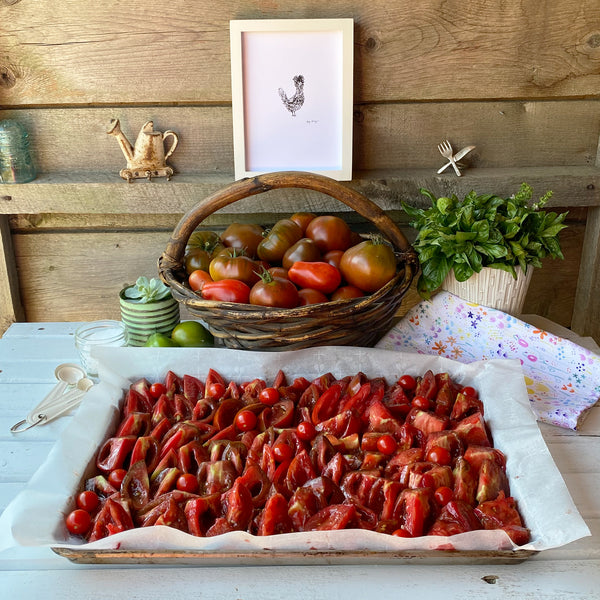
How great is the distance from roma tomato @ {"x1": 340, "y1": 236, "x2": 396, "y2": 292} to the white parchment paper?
0.53 feet

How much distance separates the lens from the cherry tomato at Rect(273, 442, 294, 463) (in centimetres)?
121

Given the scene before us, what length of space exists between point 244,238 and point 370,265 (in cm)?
39

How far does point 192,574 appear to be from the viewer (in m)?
1.01

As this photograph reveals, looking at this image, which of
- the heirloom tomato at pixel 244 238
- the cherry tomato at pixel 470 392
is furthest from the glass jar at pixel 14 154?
the cherry tomato at pixel 470 392

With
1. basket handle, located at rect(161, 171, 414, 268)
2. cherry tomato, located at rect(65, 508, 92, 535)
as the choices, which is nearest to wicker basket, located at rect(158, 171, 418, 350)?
basket handle, located at rect(161, 171, 414, 268)

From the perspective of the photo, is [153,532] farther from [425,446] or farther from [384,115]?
[384,115]

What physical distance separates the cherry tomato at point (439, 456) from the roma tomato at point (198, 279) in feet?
2.26

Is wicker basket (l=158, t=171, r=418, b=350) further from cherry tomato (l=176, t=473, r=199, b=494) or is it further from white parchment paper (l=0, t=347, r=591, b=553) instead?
cherry tomato (l=176, t=473, r=199, b=494)

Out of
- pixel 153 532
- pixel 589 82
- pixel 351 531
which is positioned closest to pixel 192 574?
pixel 153 532

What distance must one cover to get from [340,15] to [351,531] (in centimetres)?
139

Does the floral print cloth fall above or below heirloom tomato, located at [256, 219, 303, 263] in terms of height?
below

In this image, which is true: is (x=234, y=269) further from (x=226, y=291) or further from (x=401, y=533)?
(x=401, y=533)

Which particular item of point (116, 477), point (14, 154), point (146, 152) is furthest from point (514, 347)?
point (14, 154)

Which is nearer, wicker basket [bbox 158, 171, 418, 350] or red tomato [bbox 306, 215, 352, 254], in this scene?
wicker basket [bbox 158, 171, 418, 350]
